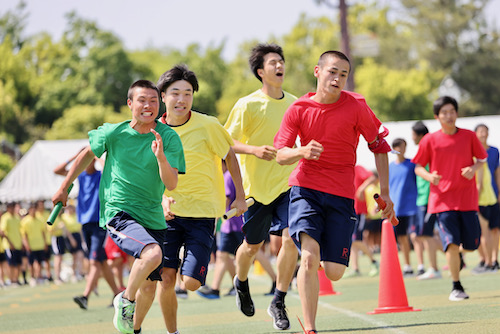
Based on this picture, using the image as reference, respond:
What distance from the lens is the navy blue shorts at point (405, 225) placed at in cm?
1508

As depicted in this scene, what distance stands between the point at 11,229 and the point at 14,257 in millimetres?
739

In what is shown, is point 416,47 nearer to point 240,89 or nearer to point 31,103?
point 240,89

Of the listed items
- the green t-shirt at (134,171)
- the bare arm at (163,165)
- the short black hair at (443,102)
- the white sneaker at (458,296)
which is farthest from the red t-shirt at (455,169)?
the bare arm at (163,165)

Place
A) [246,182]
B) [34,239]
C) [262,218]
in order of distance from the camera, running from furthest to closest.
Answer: [34,239]
[246,182]
[262,218]

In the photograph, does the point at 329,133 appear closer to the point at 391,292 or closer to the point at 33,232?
the point at 391,292

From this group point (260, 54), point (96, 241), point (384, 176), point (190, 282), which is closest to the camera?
point (384, 176)

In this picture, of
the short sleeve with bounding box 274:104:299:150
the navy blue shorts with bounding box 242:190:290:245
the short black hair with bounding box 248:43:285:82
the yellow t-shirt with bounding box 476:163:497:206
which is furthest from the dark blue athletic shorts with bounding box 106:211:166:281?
the yellow t-shirt with bounding box 476:163:497:206

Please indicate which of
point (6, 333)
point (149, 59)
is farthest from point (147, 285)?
point (149, 59)

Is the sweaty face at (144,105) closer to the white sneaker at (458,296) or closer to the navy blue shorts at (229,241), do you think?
the white sneaker at (458,296)

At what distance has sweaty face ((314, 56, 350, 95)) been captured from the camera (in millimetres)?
6902

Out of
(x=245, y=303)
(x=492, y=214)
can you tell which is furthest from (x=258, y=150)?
(x=492, y=214)

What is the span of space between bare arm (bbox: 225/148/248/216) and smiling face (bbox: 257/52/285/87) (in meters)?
1.04

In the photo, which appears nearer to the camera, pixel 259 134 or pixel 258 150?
pixel 258 150

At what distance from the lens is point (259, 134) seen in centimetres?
863
